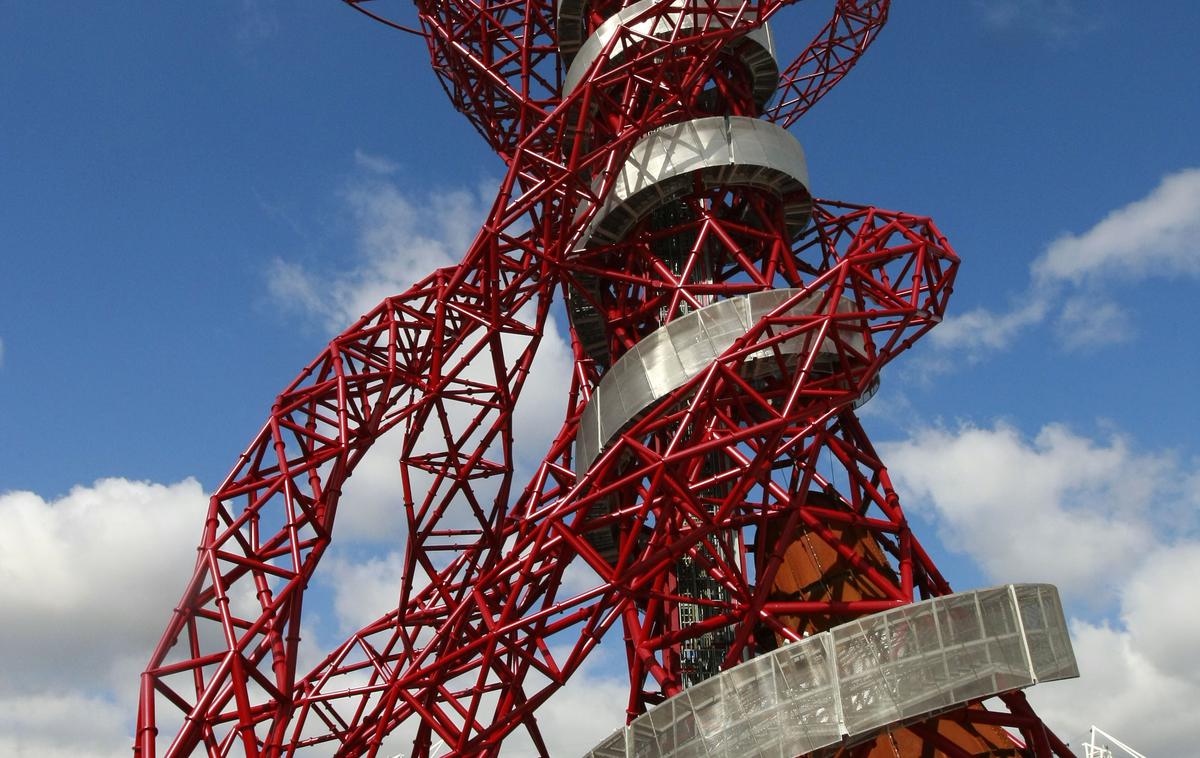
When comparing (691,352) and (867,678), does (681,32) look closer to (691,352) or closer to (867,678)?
(691,352)

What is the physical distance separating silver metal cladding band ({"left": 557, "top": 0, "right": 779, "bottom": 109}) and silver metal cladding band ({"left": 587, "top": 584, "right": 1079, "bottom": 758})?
14707 mm

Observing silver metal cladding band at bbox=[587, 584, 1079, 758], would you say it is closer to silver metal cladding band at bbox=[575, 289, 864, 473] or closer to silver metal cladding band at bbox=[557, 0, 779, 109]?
silver metal cladding band at bbox=[575, 289, 864, 473]

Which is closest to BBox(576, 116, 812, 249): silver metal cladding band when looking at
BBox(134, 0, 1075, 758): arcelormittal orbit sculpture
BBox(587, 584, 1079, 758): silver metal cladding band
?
BBox(134, 0, 1075, 758): arcelormittal orbit sculpture

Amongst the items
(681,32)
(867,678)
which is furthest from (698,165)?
(867,678)

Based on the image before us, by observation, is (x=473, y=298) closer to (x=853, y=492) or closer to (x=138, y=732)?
(x=853, y=492)

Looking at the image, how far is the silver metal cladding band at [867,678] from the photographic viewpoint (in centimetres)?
1736

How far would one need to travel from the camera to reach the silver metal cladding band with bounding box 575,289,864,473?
71.6ft

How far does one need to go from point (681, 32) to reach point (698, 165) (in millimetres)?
4497

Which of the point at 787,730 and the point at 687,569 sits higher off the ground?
the point at 687,569

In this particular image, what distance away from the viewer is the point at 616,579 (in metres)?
19.9

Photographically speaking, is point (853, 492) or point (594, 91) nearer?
point (853, 492)

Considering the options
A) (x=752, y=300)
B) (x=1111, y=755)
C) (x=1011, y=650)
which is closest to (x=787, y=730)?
(x=1011, y=650)

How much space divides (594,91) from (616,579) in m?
12.3

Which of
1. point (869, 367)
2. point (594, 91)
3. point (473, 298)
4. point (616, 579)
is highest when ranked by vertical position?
point (594, 91)
